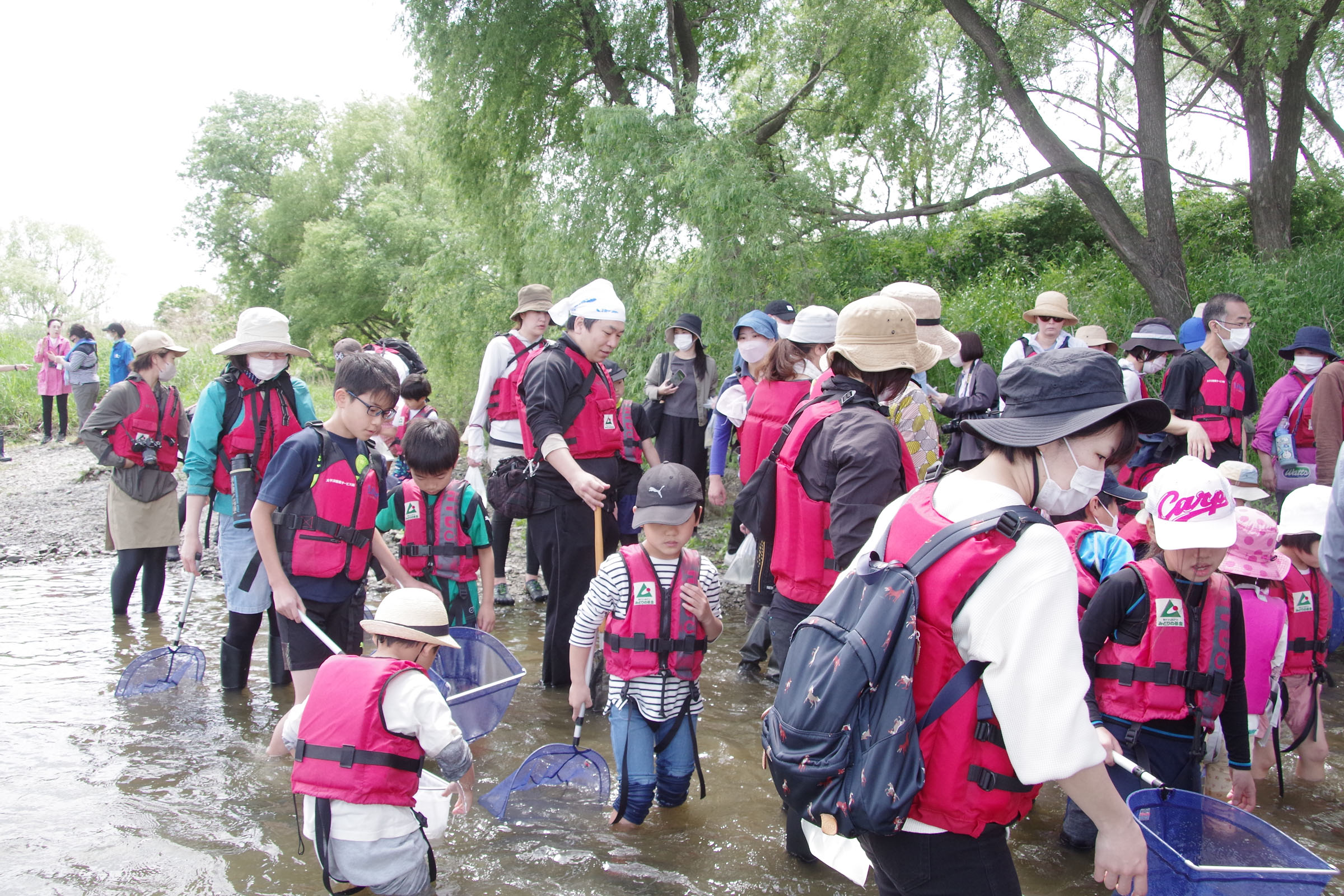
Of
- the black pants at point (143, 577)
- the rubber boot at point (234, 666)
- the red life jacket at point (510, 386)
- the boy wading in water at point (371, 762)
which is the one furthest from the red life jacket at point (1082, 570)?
the black pants at point (143, 577)

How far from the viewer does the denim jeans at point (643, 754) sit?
369cm

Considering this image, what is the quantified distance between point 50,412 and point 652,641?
18.9 metres

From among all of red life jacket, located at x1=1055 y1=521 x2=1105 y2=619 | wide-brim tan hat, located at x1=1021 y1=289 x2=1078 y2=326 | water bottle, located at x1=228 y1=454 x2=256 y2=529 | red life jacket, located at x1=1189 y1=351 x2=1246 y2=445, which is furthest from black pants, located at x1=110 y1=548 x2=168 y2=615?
red life jacket, located at x1=1189 y1=351 x2=1246 y2=445

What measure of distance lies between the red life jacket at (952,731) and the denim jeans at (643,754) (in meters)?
1.91

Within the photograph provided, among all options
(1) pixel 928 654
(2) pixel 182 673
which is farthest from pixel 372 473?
(1) pixel 928 654

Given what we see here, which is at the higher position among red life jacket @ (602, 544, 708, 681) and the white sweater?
the white sweater

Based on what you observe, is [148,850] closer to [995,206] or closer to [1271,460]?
[1271,460]

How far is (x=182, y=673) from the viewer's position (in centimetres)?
549

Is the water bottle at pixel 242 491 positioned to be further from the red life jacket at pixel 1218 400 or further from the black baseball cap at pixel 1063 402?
the red life jacket at pixel 1218 400

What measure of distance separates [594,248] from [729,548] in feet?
15.4

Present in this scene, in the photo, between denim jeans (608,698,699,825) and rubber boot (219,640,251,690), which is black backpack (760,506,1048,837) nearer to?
denim jeans (608,698,699,825)

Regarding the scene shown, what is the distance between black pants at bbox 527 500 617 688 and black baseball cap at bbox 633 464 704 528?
4.07 ft

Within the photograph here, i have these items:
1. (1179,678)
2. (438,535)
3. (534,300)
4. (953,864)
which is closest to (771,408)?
(438,535)

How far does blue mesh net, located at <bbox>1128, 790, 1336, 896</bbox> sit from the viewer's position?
2379 millimetres
